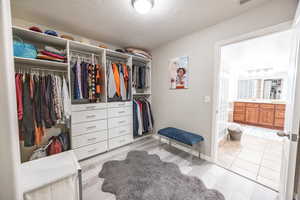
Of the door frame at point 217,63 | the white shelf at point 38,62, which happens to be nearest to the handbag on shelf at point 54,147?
the white shelf at point 38,62

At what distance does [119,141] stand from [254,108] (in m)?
4.86

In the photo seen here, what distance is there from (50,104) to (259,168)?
11.0ft

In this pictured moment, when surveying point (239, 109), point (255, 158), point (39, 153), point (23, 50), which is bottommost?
point (255, 158)

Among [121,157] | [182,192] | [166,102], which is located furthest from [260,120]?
[121,157]

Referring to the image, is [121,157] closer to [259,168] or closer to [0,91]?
[0,91]

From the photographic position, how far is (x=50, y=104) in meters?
1.65

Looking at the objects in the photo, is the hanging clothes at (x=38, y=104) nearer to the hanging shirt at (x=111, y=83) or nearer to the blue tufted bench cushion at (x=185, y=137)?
the hanging shirt at (x=111, y=83)

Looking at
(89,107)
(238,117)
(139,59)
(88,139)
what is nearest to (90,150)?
(88,139)

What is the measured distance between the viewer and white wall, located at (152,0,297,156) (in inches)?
54.9

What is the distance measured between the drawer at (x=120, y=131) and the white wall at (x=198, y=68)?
2.59 ft

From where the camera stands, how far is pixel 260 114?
405 centimetres

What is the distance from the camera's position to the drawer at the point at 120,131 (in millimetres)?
2278

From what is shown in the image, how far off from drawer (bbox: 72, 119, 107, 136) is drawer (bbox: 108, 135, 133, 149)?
343mm

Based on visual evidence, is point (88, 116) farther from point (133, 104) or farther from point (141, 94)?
point (141, 94)
